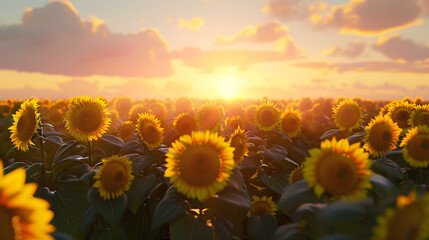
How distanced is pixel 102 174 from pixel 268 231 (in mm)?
1490

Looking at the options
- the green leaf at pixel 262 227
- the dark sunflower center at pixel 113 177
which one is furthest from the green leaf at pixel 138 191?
the green leaf at pixel 262 227

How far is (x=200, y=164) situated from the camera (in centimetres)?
233

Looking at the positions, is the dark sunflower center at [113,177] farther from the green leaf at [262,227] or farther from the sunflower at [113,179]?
the green leaf at [262,227]

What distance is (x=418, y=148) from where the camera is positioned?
8.75 feet

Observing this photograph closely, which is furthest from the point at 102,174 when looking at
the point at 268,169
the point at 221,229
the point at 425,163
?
the point at 425,163

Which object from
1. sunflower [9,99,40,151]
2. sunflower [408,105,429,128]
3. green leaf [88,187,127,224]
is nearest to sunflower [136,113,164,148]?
green leaf [88,187,127,224]

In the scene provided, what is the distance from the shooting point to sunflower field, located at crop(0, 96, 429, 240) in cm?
156

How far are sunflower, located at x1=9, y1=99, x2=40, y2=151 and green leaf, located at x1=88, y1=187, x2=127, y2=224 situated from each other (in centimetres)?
112

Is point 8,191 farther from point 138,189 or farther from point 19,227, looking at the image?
point 138,189

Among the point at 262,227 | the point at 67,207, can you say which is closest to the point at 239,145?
the point at 262,227

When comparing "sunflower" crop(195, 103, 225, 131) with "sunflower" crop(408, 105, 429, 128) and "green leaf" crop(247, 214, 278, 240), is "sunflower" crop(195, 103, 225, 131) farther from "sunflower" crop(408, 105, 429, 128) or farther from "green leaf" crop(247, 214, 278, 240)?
"sunflower" crop(408, 105, 429, 128)

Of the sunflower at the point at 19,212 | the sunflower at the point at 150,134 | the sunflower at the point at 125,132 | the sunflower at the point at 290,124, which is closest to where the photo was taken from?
the sunflower at the point at 19,212

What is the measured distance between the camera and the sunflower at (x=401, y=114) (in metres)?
4.20

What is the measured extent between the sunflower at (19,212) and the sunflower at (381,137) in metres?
2.69
